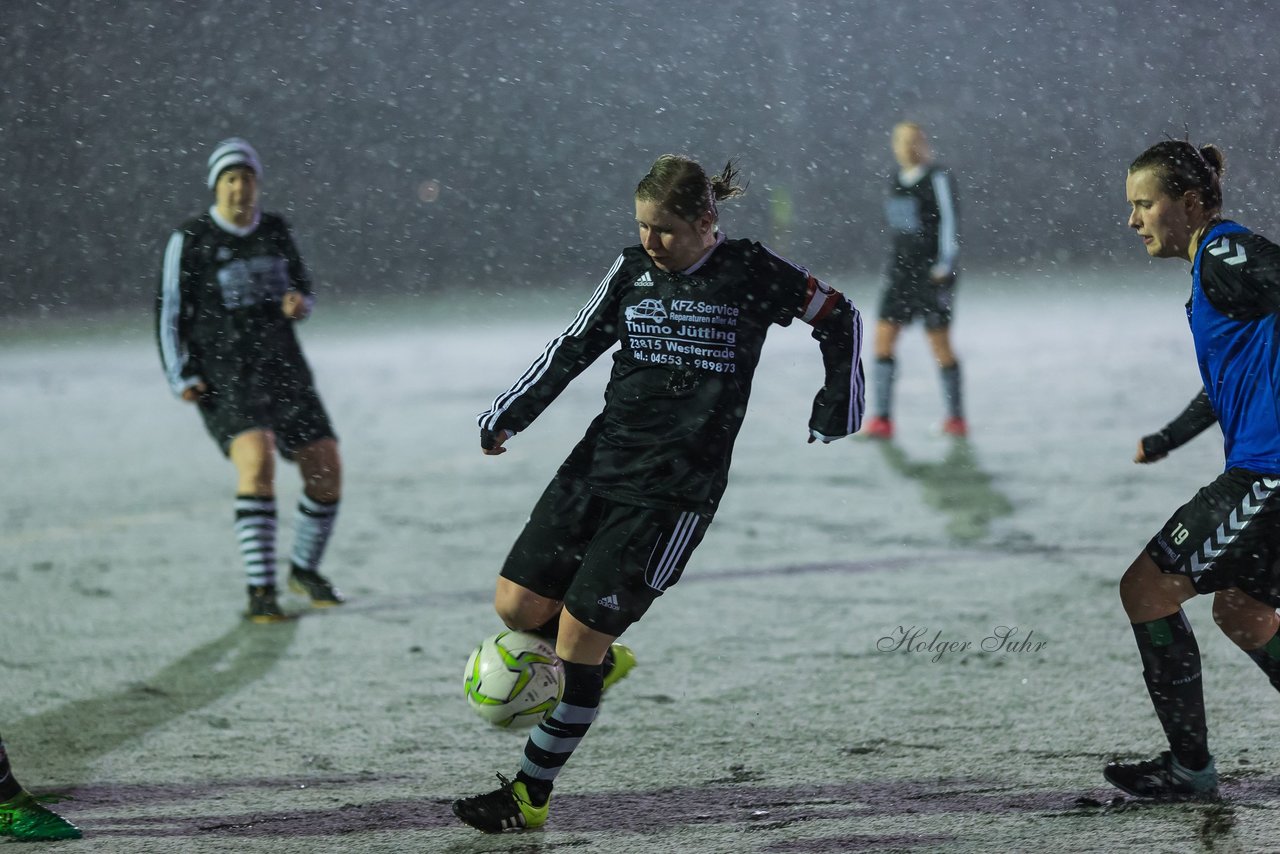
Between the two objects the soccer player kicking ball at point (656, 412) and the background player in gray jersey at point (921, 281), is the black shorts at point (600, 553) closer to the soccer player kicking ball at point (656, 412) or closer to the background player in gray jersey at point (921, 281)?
the soccer player kicking ball at point (656, 412)

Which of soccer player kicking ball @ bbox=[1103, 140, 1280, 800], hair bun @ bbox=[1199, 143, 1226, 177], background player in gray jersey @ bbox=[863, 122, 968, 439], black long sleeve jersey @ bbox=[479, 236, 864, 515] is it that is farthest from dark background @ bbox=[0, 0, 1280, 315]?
soccer player kicking ball @ bbox=[1103, 140, 1280, 800]

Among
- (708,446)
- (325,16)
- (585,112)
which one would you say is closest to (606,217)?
(585,112)

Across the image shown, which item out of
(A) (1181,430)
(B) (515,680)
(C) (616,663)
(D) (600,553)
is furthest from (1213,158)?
(B) (515,680)

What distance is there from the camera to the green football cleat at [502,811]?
342 centimetres

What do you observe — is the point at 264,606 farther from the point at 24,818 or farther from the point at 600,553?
the point at 600,553

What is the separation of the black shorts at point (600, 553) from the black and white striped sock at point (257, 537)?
94.7 inches

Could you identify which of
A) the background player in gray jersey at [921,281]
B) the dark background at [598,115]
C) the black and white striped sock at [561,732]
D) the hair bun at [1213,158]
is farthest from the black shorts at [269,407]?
the dark background at [598,115]

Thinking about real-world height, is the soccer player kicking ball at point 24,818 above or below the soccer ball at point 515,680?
below

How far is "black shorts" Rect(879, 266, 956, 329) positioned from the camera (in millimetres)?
9516

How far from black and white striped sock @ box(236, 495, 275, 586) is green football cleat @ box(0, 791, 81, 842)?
2354mm

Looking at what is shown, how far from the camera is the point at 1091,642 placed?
5.14 meters

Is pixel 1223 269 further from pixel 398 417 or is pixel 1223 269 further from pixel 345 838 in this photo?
pixel 398 417

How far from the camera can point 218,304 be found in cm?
583

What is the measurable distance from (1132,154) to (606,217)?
25.5 feet
